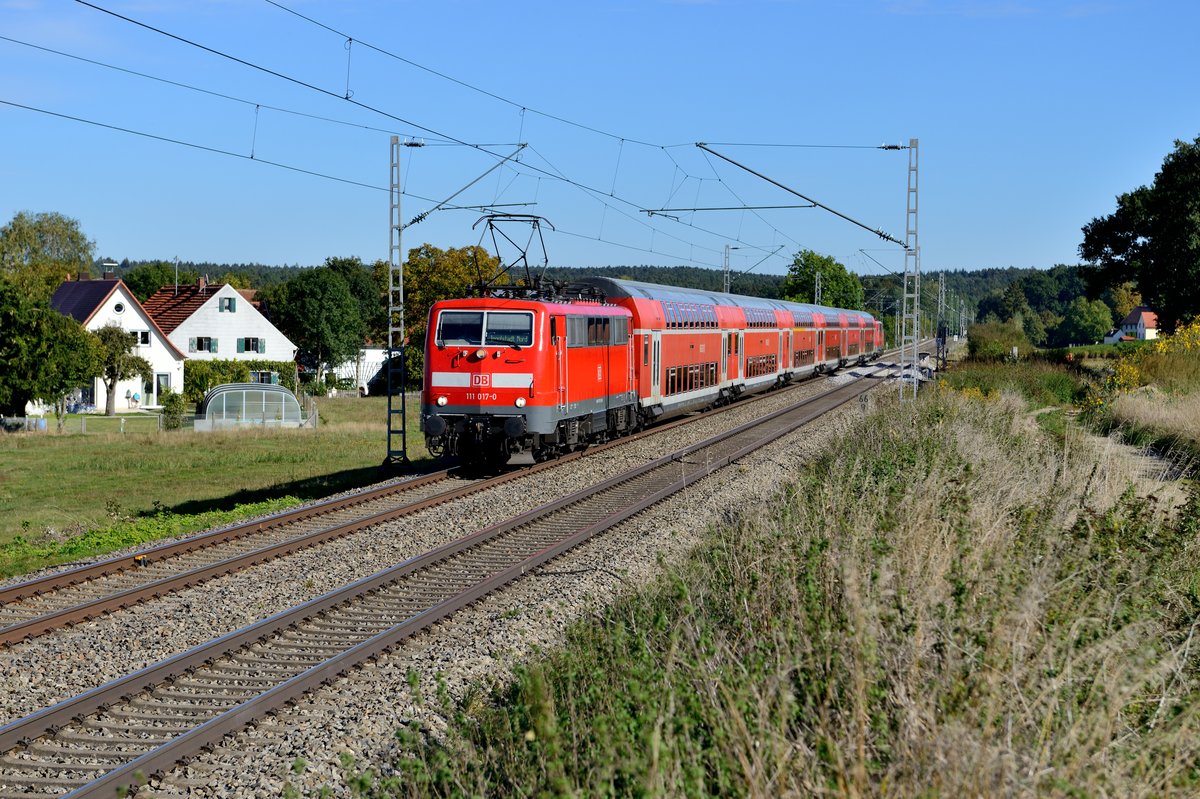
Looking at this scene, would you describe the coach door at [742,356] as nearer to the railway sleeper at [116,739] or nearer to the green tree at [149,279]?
the railway sleeper at [116,739]

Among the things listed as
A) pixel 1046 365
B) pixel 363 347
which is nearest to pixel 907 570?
pixel 1046 365

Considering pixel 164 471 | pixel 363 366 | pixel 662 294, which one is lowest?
pixel 164 471

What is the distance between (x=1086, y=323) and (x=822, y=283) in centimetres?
3660

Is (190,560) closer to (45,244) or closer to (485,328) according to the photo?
(485,328)

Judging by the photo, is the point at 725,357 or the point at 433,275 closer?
the point at 725,357

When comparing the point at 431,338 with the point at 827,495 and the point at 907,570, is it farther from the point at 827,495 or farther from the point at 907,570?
the point at 907,570

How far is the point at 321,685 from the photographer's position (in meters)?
8.66

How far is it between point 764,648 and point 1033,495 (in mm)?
5383

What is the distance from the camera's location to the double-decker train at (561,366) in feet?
64.4

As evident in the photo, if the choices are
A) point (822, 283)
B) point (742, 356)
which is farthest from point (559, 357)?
point (822, 283)

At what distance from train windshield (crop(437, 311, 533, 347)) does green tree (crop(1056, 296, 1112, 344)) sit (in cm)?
11513

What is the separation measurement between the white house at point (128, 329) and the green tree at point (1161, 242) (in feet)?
154

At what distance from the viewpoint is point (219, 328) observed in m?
72.1

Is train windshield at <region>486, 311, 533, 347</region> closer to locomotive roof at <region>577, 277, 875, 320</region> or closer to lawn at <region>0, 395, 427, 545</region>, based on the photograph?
lawn at <region>0, 395, 427, 545</region>
